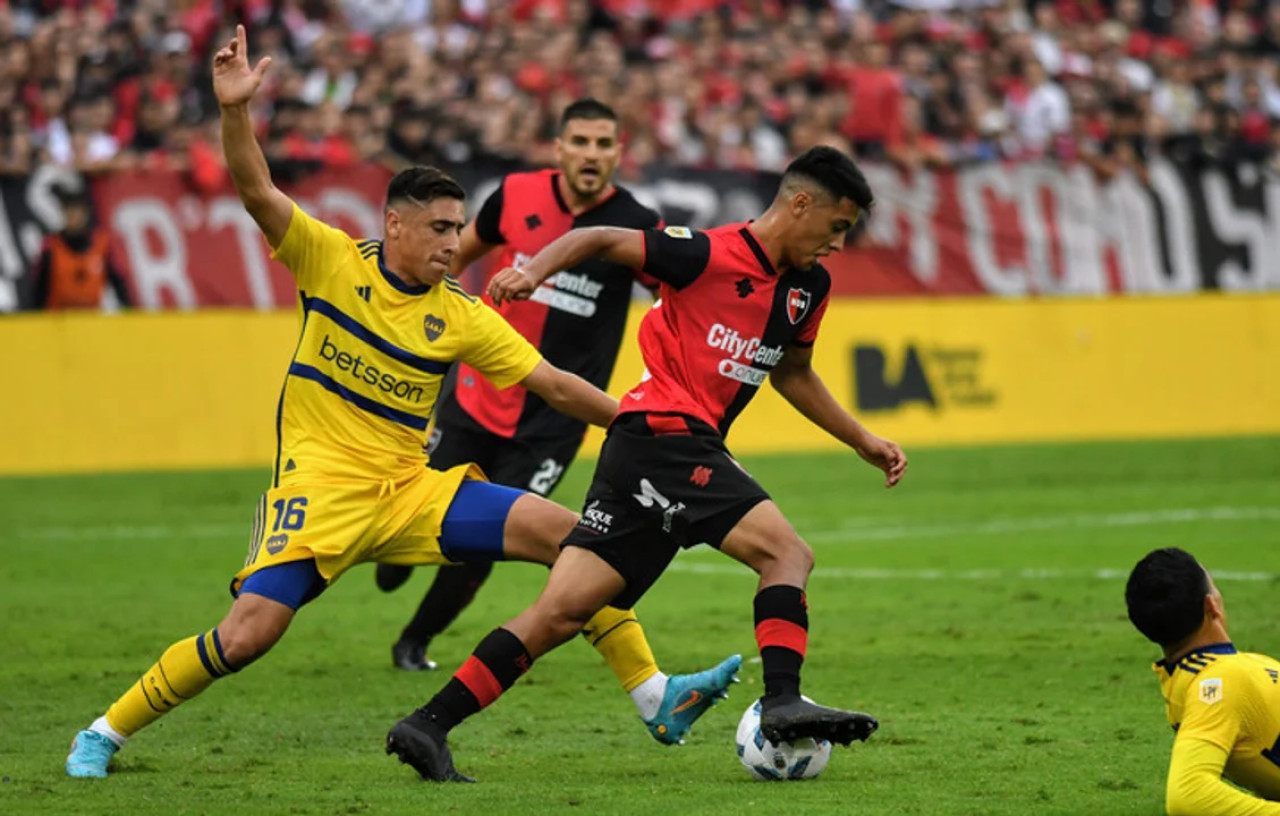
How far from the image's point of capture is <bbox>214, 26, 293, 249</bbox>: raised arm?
6.87 metres

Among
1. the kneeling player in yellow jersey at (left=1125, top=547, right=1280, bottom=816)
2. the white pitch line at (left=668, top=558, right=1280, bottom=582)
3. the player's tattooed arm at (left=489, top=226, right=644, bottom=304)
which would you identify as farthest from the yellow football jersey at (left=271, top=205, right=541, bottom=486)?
the white pitch line at (left=668, top=558, right=1280, bottom=582)

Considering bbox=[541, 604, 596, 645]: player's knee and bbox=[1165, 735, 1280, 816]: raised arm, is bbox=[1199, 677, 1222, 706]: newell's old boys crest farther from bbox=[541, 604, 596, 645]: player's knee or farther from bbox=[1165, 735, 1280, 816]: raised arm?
bbox=[541, 604, 596, 645]: player's knee

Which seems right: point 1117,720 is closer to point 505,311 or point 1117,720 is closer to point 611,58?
point 505,311

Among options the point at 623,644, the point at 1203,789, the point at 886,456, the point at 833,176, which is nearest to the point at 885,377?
the point at 886,456

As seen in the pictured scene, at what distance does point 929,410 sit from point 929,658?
34.3 ft

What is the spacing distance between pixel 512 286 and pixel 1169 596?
2402 mm

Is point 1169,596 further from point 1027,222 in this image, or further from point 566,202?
point 1027,222

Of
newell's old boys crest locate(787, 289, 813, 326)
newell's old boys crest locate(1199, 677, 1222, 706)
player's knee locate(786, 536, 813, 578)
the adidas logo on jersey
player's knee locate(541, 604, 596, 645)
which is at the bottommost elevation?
player's knee locate(541, 604, 596, 645)

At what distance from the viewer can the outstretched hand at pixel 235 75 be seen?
22.6 feet

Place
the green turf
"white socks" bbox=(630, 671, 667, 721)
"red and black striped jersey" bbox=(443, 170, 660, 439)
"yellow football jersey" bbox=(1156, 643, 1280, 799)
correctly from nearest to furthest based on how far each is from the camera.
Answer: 1. "yellow football jersey" bbox=(1156, 643, 1280, 799)
2. the green turf
3. "white socks" bbox=(630, 671, 667, 721)
4. "red and black striped jersey" bbox=(443, 170, 660, 439)

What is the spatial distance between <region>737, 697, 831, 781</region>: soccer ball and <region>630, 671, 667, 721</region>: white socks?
57 centimetres

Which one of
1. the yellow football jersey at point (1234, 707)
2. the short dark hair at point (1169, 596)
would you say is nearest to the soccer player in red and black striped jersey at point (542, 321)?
the short dark hair at point (1169, 596)

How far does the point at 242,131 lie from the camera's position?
687cm

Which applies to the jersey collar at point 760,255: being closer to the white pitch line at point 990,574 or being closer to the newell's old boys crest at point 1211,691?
the newell's old boys crest at point 1211,691
